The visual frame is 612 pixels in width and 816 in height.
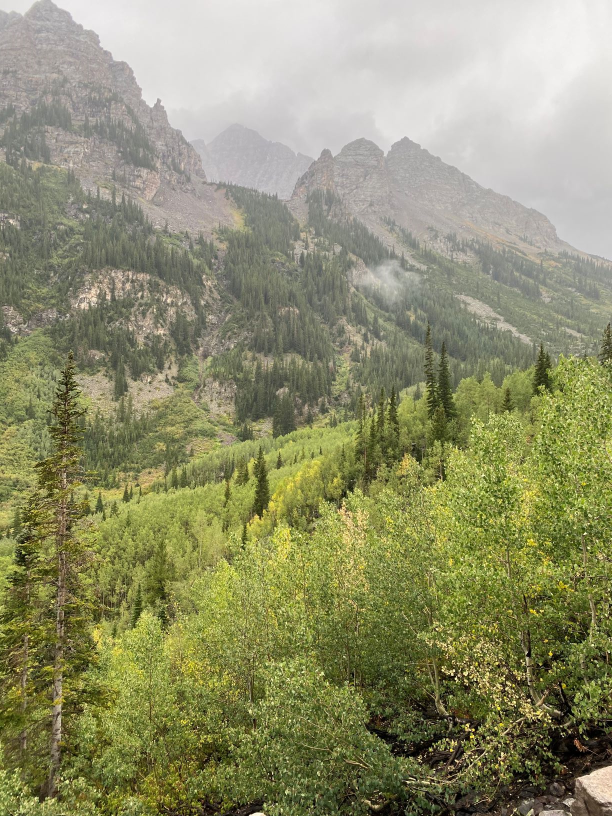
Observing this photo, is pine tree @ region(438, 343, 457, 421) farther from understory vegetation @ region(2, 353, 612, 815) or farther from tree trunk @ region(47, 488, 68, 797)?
tree trunk @ region(47, 488, 68, 797)

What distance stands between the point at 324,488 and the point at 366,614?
79.6 meters

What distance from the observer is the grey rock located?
427 inches

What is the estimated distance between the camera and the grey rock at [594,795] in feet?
35.6

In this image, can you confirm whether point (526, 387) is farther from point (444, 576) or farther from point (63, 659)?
point (63, 659)

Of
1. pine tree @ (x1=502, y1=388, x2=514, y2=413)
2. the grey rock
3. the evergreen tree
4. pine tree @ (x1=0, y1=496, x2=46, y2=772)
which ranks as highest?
pine tree @ (x1=502, y1=388, x2=514, y2=413)

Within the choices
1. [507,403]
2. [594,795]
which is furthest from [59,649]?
[507,403]

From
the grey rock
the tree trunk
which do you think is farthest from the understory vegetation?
the grey rock

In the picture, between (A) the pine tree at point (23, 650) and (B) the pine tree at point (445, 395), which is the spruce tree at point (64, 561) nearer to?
(A) the pine tree at point (23, 650)

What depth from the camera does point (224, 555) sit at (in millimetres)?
102438

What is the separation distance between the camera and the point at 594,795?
11.1 m

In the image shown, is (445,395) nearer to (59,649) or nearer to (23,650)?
(23,650)

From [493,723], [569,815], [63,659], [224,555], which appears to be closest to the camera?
[569,815]

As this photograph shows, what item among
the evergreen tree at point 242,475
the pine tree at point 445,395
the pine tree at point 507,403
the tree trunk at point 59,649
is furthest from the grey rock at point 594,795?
the evergreen tree at point 242,475

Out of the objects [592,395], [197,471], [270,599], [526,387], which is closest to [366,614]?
[270,599]
